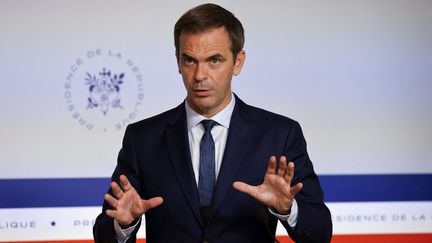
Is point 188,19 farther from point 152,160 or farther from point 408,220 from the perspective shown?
point 408,220

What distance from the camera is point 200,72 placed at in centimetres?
222

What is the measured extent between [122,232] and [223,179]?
13.0 inches

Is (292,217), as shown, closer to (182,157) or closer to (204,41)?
(182,157)

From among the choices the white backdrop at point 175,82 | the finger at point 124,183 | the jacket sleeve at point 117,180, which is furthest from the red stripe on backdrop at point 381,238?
the finger at point 124,183

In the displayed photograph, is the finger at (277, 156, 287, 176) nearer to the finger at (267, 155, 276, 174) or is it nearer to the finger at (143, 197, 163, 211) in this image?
the finger at (267, 155, 276, 174)

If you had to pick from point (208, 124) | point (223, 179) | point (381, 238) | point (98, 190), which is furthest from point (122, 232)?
point (381, 238)

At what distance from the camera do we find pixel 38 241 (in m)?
3.71

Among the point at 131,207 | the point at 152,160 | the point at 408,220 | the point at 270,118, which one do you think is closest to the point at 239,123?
the point at 270,118

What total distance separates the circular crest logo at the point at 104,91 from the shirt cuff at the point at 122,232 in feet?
5.36

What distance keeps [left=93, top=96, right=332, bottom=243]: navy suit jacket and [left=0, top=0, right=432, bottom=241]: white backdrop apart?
54.9 inches

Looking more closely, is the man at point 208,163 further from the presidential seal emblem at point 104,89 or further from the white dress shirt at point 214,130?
the presidential seal emblem at point 104,89

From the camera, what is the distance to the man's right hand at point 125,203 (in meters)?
2.03

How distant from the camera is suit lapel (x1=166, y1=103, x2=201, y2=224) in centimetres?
217

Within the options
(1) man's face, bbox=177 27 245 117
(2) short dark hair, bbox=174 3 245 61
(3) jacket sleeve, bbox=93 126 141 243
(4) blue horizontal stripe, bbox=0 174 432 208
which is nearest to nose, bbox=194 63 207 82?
(1) man's face, bbox=177 27 245 117
